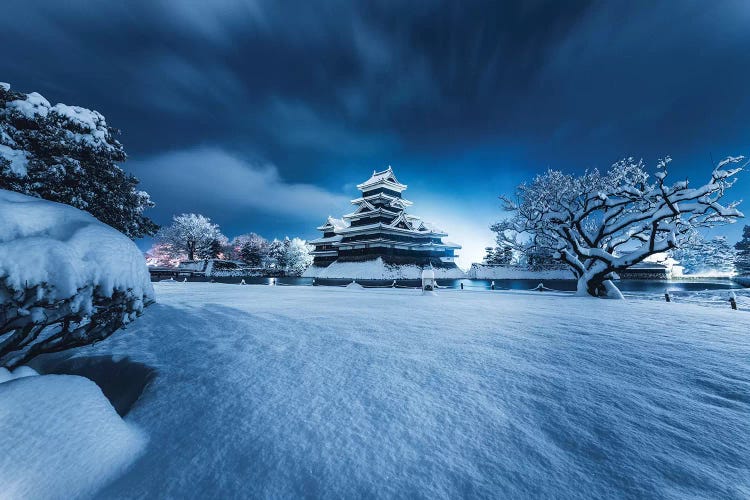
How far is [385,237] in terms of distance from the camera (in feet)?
105

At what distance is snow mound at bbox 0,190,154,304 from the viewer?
193 centimetres

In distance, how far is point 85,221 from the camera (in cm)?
259

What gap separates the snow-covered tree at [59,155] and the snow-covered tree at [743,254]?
184ft

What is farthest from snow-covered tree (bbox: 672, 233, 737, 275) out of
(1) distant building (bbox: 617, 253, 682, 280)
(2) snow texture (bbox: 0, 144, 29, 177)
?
(2) snow texture (bbox: 0, 144, 29, 177)

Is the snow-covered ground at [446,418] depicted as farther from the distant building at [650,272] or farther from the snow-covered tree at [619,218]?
the distant building at [650,272]

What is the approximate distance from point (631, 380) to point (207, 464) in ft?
10.5

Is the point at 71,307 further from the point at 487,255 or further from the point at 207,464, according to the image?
the point at 487,255

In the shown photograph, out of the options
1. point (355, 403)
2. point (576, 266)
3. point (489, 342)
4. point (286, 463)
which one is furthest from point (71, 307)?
point (576, 266)

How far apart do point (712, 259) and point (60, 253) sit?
204ft

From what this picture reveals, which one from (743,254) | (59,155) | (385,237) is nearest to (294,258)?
(385,237)

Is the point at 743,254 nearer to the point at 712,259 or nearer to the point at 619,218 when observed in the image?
the point at 712,259

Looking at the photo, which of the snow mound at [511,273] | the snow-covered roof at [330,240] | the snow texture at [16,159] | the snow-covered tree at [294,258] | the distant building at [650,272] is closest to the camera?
the snow texture at [16,159]

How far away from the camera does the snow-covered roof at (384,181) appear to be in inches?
1379

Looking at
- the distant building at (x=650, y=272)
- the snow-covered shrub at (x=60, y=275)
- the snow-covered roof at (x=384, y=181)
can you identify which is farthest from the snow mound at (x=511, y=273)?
the snow-covered shrub at (x=60, y=275)
